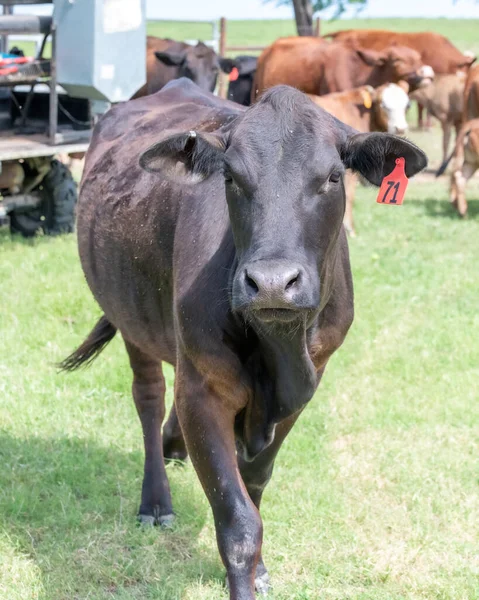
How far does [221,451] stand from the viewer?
3.34 metres

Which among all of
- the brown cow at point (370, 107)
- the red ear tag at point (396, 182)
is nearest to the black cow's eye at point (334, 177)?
the red ear tag at point (396, 182)

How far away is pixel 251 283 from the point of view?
287cm

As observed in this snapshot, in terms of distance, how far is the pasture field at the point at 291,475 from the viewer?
3.98 metres

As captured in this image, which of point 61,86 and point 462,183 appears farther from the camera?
point 462,183

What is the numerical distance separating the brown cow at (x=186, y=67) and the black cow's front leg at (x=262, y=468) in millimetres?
9704

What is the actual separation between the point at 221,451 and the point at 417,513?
1.54m

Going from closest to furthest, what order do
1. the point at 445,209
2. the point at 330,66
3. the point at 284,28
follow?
the point at 445,209 < the point at 330,66 < the point at 284,28

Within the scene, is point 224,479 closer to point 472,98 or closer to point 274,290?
point 274,290

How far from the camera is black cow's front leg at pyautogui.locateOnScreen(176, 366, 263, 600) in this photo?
128 inches

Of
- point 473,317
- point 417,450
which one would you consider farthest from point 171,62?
point 417,450

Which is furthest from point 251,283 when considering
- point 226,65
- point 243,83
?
point 243,83

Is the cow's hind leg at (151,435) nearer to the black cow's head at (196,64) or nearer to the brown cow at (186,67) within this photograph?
the brown cow at (186,67)

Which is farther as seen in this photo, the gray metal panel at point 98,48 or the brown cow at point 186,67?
the brown cow at point 186,67

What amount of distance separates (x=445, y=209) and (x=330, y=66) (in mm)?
4018
